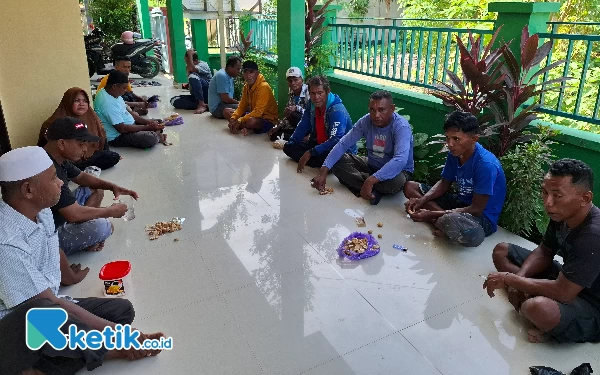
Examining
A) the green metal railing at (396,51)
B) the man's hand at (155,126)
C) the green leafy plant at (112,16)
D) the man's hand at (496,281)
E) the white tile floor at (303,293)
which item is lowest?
the white tile floor at (303,293)

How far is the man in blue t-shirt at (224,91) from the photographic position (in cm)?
640

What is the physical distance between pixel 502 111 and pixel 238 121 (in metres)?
3.43

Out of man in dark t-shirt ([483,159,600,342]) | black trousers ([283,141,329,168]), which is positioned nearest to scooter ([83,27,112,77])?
black trousers ([283,141,329,168])

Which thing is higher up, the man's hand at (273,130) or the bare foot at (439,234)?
the man's hand at (273,130)

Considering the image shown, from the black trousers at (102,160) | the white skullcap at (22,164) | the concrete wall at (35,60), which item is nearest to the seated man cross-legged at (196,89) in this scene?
the concrete wall at (35,60)

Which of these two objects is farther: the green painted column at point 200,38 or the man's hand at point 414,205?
the green painted column at point 200,38

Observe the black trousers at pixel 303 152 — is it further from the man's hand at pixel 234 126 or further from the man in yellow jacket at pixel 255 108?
the man's hand at pixel 234 126

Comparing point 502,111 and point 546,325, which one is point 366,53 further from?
point 546,325

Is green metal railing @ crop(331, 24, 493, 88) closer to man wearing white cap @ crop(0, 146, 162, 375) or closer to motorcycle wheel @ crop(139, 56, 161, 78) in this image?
man wearing white cap @ crop(0, 146, 162, 375)

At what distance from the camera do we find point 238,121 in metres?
5.91

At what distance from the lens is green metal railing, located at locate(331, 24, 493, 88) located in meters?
4.47

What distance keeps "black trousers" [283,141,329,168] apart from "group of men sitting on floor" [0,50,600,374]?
12 mm

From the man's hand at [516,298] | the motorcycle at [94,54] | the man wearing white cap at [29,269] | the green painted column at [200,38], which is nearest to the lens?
the man wearing white cap at [29,269]

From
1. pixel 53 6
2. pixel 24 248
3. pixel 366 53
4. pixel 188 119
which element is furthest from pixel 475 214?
pixel 188 119
